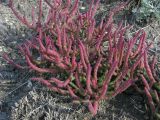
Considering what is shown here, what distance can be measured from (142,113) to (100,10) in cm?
171

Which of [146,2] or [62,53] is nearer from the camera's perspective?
[62,53]

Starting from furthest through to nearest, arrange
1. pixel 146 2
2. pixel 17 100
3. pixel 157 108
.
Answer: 1. pixel 146 2
2. pixel 17 100
3. pixel 157 108

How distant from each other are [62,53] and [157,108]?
0.88m

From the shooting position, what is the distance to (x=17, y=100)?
3227 mm

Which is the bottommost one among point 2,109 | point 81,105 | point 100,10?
point 2,109

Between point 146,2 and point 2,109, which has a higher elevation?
point 146,2

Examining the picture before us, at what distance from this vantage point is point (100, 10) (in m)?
4.29

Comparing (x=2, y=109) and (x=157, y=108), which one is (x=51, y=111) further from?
(x=157, y=108)

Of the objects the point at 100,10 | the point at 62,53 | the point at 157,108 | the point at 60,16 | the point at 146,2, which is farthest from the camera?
the point at 100,10

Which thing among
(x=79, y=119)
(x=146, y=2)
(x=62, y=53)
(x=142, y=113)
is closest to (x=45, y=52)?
(x=62, y=53)

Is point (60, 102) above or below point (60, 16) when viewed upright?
below

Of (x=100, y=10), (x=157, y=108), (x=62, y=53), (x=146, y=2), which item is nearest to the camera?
(x=157, y=108)

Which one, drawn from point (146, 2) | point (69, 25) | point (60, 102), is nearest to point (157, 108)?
point (60, 102)

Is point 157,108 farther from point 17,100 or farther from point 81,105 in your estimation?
point 17,100
